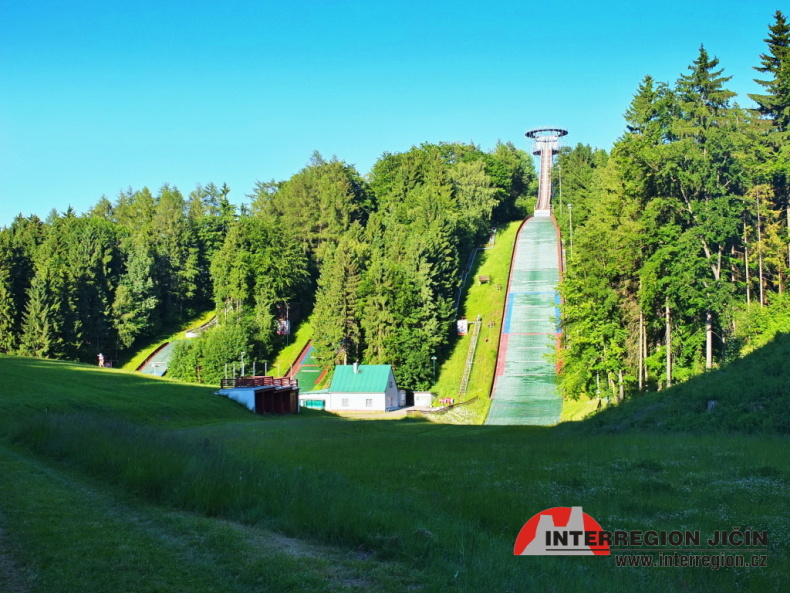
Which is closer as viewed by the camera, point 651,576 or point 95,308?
point 651,576

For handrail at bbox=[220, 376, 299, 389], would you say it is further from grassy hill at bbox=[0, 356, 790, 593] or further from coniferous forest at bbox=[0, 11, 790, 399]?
grassy hill at bbox=[0, 356, 790, 593]

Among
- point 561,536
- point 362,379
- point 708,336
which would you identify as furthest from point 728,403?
point 362,379

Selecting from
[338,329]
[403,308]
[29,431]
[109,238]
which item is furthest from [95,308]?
[29,431]

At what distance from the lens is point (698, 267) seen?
4062cm

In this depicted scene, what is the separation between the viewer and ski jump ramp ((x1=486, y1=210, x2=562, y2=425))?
53656 millimetres

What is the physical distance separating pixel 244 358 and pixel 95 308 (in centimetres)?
2109

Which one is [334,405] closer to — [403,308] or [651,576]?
[403,308]

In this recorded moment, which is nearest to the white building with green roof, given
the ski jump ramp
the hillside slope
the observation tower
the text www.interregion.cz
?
the ski jump ramp

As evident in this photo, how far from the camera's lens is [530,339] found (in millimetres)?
68750

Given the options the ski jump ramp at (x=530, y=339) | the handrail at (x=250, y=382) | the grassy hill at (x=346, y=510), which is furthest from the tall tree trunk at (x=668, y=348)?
the handrail at (x=250, y=382)

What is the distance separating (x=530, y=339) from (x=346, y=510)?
6022cm

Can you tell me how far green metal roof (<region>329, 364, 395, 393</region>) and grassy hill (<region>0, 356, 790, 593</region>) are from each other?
4020 centimetres

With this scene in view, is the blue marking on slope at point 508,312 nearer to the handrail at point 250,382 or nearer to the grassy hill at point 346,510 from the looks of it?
the handrail at point 250,382

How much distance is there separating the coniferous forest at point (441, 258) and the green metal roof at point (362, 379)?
16.2ft
